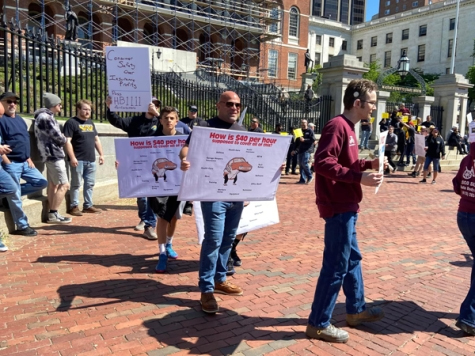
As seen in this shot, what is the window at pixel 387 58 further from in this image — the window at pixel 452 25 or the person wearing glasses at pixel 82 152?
the person wearing glasses at pixel 82 152

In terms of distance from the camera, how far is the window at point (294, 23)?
53.4 metres

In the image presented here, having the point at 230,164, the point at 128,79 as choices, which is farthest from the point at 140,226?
the point at 230,164

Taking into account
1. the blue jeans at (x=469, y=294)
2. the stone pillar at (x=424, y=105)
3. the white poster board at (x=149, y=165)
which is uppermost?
the stone pillar at (x=424, y=105)

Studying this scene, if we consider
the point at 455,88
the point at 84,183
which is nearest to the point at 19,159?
the point at 84,183

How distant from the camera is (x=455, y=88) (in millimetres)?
21422

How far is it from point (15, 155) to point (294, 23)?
53.4 metres

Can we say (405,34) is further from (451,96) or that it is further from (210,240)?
(210,240)

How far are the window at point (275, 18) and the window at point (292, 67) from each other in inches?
157

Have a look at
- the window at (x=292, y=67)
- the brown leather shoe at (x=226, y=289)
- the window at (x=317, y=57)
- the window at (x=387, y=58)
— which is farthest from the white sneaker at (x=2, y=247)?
the window at (x=387, y=58)

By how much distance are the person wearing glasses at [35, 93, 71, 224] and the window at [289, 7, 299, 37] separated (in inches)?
2027

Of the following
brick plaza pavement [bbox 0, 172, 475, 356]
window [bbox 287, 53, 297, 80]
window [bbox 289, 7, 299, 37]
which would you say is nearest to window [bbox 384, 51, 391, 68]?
window [bbox 289, 7, 299, 37]

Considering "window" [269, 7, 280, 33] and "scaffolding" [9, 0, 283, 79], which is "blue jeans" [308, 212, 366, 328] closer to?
"scaffolding" [9, 0, 283, 79]

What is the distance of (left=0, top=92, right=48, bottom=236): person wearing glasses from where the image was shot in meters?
5.64

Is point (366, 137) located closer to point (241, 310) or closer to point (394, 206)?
point (394, 206)
